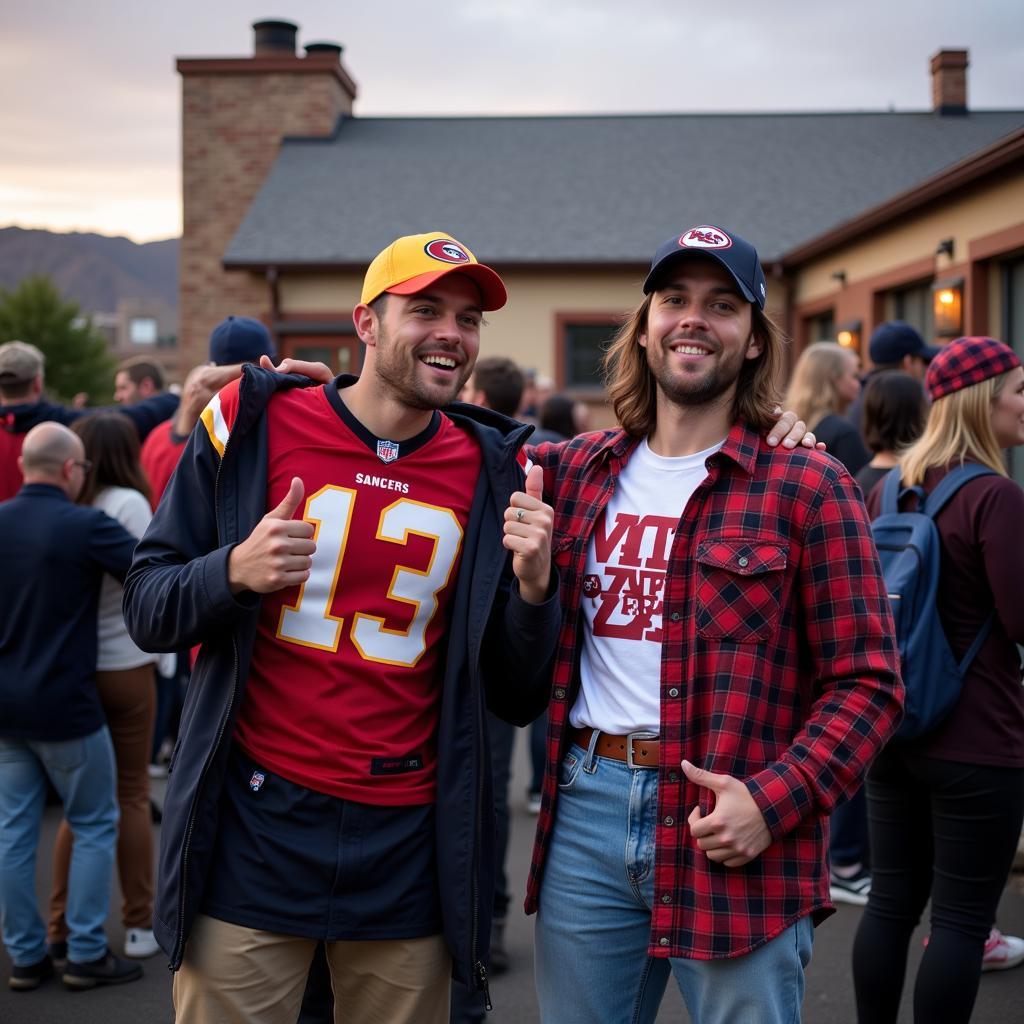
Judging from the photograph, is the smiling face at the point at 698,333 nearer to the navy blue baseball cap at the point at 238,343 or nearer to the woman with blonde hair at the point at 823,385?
the navy blue baseball cap at the point at 238,343

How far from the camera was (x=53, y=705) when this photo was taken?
4.53 meters

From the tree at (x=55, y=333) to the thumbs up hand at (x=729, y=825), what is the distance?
61.2 metres

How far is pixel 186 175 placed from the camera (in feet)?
67.4

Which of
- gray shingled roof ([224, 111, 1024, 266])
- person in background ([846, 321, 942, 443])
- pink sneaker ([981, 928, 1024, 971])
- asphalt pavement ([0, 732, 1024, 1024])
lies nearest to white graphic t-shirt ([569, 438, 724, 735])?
asphalt pavement ([0, 732, 1024, 1024])

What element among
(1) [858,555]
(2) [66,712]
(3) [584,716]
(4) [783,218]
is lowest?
(2) [66,712]

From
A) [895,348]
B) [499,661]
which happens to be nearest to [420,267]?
[499,661]

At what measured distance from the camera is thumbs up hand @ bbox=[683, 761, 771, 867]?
230cm

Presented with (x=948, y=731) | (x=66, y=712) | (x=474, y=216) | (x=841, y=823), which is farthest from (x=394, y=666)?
(x=474, y=216)

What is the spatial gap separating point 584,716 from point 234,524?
87cm

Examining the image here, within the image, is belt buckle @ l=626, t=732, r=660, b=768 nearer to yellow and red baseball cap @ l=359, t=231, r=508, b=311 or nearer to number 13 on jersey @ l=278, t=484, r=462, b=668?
number 13 on jersey @ l=278, t=484, r=462, b=668

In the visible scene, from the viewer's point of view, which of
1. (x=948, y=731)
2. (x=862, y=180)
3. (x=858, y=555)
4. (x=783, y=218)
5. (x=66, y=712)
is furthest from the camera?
(x=862, y=180)

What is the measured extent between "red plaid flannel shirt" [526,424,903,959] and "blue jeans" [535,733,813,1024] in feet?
0.23

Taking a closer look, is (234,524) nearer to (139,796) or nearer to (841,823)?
(139,796)

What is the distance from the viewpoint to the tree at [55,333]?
197 ft
